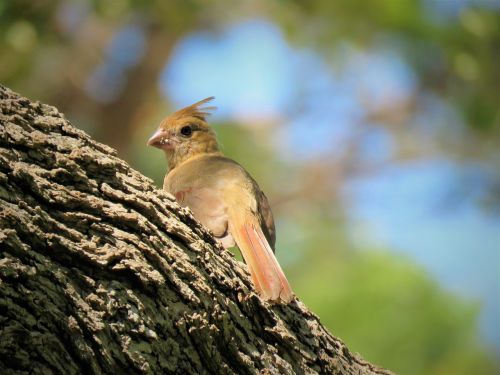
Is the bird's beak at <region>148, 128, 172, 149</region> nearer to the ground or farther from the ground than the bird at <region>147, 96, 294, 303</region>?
farther from the ground

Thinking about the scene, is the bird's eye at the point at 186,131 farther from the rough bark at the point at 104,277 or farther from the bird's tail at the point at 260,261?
the rough bark at the point at 104,277

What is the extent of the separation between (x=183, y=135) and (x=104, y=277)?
263cm

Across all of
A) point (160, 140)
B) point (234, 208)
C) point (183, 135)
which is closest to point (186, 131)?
point (183, 135)

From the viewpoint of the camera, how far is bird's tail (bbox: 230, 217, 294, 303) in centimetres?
241

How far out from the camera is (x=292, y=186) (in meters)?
10.6

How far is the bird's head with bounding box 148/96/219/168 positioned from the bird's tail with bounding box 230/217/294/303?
4.74 ft

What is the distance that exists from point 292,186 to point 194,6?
454 centimetres

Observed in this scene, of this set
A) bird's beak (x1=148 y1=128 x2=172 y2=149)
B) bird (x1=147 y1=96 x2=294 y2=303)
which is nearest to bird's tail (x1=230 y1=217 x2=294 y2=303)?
bird (x1=147 y1=96 x2=294 y2=303)

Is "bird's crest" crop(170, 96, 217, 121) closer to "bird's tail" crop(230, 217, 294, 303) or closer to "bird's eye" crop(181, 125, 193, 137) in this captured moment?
"bird's eye" crop(181, 125, 193, 137)

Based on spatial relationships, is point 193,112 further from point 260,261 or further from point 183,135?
point 260,261

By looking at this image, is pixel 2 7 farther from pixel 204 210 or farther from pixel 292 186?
pixel 292 186

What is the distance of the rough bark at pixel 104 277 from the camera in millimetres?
1843

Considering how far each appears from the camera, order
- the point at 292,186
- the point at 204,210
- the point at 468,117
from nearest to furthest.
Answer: the point at 204,210 < the point at 468,117 < the point at 292,186

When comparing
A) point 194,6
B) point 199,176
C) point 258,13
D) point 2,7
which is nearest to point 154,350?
point 199,176
